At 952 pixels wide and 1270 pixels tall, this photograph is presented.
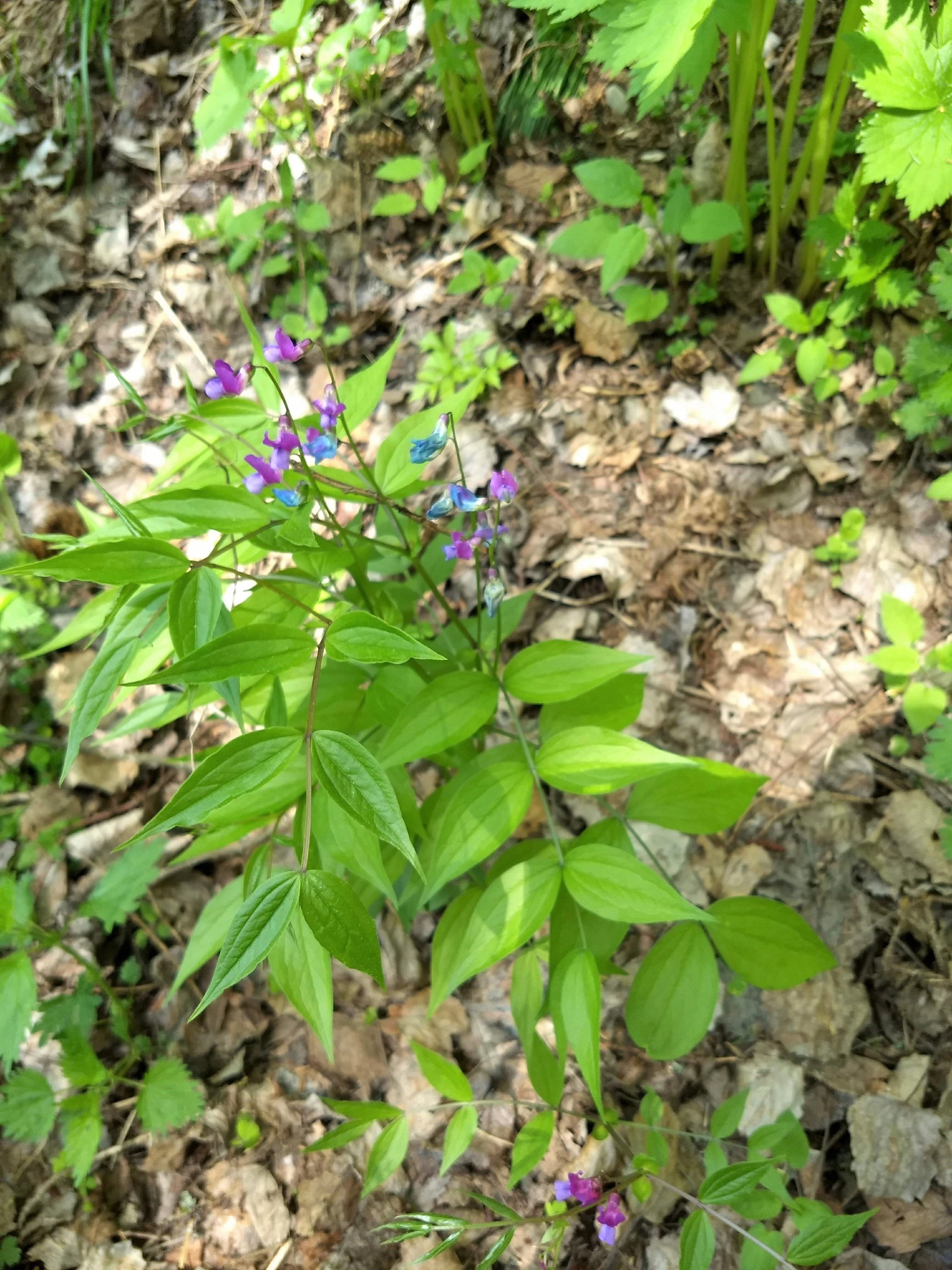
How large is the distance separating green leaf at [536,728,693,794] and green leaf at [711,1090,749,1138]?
787mm

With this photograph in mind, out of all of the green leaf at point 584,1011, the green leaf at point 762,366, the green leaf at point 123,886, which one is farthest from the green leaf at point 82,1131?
the green leaf at point 762,366

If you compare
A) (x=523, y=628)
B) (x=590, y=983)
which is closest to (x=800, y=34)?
(x=523, y=628)

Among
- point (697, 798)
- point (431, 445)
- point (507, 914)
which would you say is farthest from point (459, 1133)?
point (431, 445)

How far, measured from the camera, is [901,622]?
2102 millimetres

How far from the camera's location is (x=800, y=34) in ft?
6.17

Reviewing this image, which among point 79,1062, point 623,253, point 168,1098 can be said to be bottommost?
point 168,1098

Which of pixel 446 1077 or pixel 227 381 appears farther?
pixel 446 1077

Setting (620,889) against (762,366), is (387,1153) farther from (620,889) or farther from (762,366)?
(762,366)

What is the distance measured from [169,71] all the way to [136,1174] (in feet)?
16.1

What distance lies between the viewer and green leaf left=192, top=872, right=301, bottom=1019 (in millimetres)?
867

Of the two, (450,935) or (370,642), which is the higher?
(370,642)

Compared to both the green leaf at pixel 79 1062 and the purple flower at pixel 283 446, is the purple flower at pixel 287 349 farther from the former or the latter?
the green leaf at pixel 79 1062

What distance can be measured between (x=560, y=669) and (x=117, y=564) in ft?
2.63

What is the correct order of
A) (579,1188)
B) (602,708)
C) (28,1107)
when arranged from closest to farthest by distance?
(579,1188), (602,708), (28,1107)
